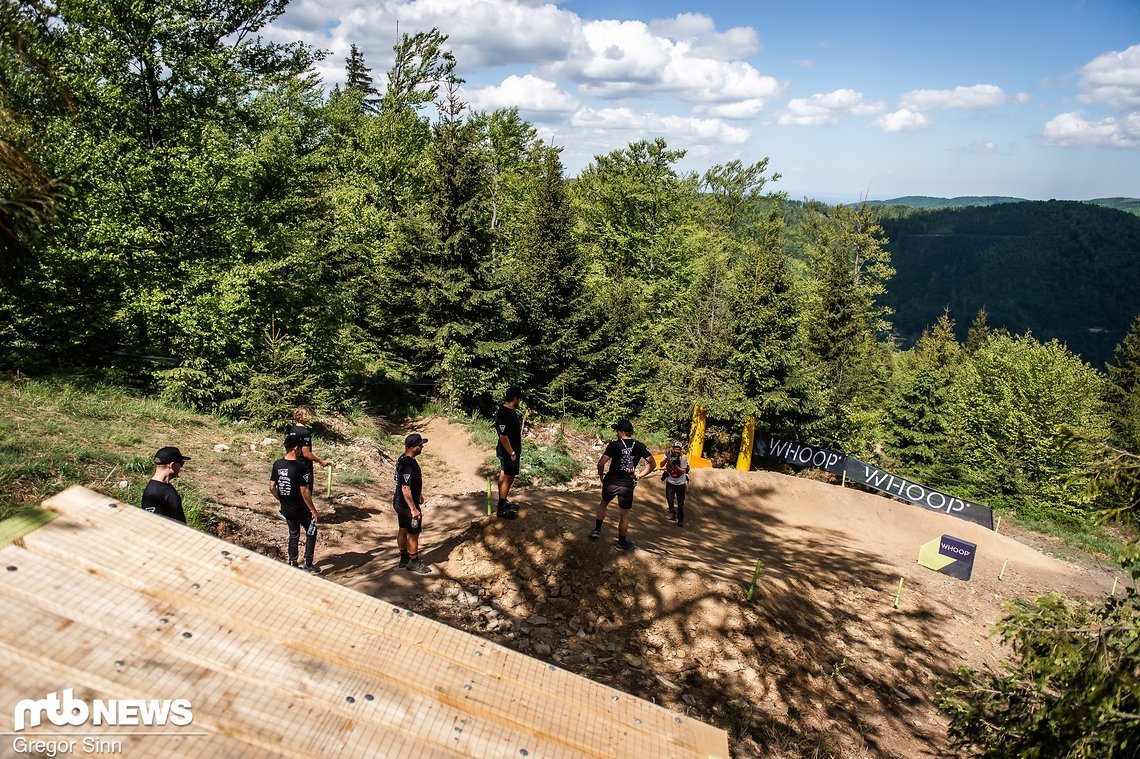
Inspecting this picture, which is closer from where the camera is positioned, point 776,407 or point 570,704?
point 570,704

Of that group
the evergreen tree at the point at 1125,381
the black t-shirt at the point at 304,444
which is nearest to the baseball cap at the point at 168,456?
the black t-shirt at the point at 304,444

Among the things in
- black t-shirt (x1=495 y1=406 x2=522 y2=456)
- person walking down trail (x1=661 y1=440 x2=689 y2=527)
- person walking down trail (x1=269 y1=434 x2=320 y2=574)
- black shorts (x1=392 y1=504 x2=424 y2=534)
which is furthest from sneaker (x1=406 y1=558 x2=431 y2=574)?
person walking down trail (x1=661 y1=440 x2=689 y2=527)

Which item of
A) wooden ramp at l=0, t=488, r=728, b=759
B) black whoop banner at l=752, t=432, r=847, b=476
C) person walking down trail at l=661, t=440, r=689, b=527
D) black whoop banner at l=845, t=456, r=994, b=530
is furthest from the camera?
black whoop banner at l=752, t=432, r=847, b=476

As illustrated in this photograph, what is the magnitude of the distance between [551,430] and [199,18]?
1832 cm

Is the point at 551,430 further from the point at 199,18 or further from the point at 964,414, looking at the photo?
the point at 964,414

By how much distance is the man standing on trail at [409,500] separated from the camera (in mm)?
8344

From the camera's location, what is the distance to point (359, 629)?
2.83 metres

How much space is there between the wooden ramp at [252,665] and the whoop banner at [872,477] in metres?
23.7

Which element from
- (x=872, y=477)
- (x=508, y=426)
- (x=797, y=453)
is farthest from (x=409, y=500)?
(x=797, y=453)

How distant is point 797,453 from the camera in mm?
26875

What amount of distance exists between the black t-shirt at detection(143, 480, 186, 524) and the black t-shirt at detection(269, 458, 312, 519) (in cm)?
175

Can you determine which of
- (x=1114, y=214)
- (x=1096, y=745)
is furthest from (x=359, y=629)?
(x=1114, y=214)

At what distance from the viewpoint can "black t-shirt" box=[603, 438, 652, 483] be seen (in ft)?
31.7

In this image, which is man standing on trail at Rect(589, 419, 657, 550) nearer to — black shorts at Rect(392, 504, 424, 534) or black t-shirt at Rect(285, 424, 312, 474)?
black shorts at Rect(392, 504, 424, 534)
